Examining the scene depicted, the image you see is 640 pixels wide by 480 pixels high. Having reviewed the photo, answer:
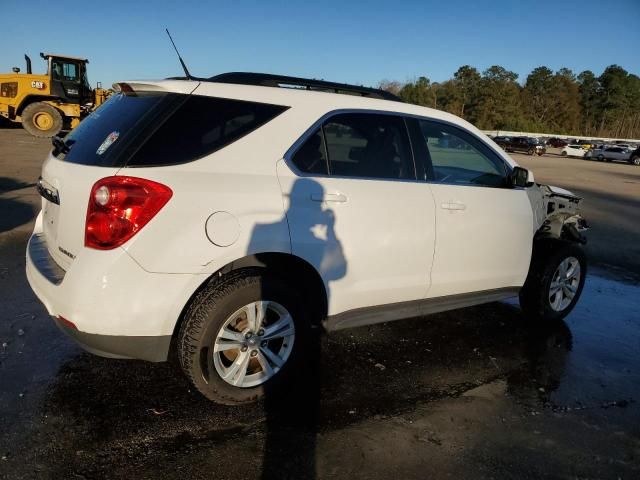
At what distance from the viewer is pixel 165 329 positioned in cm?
264

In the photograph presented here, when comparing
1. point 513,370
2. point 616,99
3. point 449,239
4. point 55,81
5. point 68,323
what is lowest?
point 513,370

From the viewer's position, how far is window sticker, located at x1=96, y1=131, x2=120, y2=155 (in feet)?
8.94

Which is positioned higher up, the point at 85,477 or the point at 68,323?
the point at 68,323

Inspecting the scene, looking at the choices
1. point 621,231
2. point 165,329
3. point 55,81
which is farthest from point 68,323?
point 55,81

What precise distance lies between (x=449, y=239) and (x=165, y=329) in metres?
2.08

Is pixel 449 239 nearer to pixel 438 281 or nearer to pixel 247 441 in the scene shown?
pixel 438 281

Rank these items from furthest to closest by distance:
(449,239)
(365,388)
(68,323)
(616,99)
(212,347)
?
(616,99), (449,239), (365,388), (212,347), (68,323)

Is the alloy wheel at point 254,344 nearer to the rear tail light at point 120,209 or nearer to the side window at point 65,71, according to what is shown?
the rear tail light at point 120,209

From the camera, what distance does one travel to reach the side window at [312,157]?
3.00m

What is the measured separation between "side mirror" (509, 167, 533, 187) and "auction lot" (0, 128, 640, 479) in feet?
4.49

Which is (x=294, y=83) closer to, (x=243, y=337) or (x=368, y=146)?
(x=368, y=146)

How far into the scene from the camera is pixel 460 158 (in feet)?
13.3

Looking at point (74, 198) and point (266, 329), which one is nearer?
point (74, 198)

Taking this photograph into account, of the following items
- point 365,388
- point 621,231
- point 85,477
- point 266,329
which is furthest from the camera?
point 621,231
